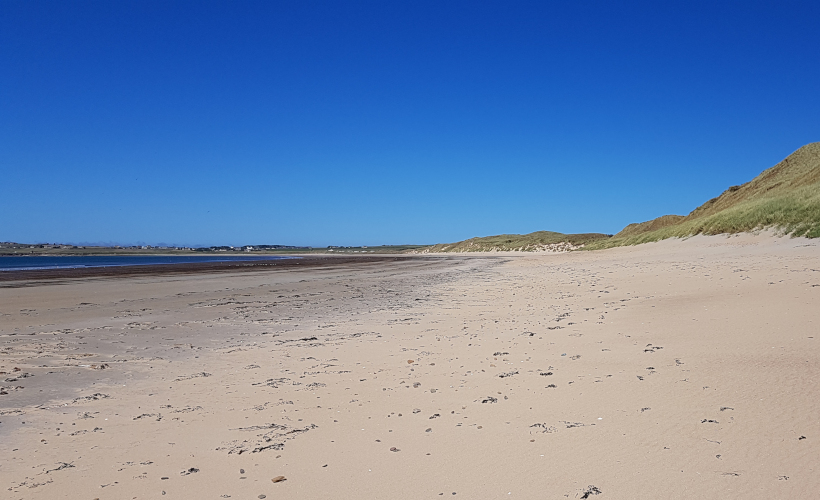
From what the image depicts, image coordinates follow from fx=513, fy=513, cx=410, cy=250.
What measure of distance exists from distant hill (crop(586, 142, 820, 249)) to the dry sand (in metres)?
18.0

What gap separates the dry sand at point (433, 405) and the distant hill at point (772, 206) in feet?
59.0

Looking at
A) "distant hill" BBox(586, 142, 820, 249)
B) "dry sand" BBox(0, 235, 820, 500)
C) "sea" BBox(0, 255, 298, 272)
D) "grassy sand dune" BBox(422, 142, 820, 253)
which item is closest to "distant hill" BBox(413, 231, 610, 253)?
"grassy sand dune" BBox(422, 142, 820, 253)

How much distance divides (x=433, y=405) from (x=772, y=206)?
31593 mm

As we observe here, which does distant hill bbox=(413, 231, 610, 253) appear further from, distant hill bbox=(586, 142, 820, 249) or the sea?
the sea

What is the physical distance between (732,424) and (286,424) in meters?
3.82

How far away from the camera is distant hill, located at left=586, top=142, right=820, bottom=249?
25.1 meters

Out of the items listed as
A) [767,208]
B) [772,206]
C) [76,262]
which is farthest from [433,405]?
[76,262]

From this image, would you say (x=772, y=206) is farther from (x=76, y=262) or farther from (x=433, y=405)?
(x=76, y=262)

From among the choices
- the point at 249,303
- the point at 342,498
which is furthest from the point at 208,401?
the point at 249,303

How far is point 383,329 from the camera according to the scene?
10.0 metres

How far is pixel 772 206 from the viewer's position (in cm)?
2906

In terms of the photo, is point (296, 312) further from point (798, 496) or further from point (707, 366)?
point (798, 496)

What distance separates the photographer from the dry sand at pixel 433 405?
3561 mm

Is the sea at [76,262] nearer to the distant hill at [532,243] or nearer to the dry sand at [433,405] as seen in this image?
the distant hill at [532,243]
